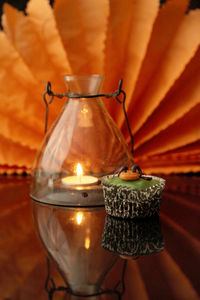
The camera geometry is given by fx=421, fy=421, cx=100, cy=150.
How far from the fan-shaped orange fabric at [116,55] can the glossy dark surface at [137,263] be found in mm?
227

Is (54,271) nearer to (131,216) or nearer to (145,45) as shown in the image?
(131,216)

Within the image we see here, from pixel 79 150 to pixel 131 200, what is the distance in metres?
0.13

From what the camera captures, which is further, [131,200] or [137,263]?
[131,200]

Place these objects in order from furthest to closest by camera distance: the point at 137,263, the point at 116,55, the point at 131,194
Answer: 1. the point at 116,55
2. the point at 131,194
3. the point at 137,263

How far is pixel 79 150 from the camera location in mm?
574

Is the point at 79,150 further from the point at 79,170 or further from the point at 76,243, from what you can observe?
the point at 76,243

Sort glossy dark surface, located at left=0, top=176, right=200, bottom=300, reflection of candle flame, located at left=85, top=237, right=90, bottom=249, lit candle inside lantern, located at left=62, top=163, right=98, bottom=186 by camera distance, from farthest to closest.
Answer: lit candle inside lantern, located at left=62, top=163, right=98, bottom=186, reflection of candle flame, located at left=85, top=237, right=90, bottom=249, glossy dark surface, located at left=0, top=176, right=200, bottom=300

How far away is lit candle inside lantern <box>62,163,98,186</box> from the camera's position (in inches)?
22.1

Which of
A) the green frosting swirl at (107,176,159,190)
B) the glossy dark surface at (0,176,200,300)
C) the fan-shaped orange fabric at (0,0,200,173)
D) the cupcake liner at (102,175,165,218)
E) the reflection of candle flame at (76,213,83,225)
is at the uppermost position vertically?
the fan-shaped orange fabric at (0,0,200,173)

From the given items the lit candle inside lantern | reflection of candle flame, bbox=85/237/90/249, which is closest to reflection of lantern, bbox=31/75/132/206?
the lit candle inside lantern

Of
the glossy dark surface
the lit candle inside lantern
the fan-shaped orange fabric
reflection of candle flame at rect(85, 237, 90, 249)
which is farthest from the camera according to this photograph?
the fan-shaped orange fabric

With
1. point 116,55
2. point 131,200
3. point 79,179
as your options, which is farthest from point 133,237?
point 116,55

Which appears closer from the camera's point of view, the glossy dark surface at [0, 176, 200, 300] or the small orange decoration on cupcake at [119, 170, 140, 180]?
the glossy dark surface at [0, 176, 200, 300]

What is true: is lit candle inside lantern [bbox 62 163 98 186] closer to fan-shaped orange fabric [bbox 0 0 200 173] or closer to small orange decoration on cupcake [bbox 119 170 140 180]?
small orange decoration on cupcake [bbox 119 170 140 180]
